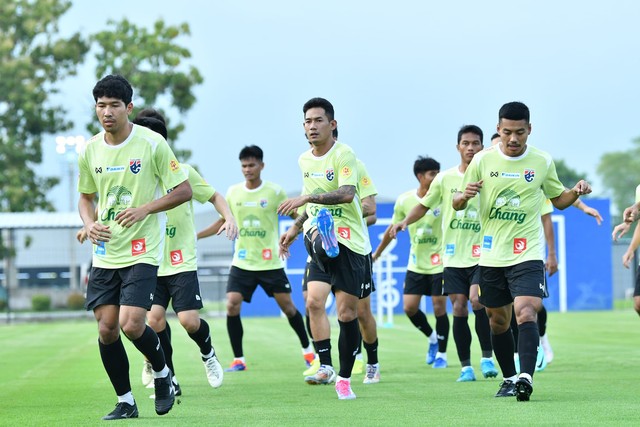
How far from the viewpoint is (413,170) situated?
1441 cm

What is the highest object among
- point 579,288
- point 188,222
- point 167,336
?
point 188,222

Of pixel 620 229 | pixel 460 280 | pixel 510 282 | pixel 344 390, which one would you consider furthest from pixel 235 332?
pixel 510 282

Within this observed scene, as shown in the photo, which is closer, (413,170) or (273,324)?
(413,170)

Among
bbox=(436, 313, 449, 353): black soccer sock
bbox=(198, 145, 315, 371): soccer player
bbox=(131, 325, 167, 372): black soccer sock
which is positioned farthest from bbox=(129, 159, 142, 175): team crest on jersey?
bbox=(436, 313, 449, 353): black soccer sock

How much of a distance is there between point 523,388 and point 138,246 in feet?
9.88

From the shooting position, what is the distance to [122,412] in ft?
28.0

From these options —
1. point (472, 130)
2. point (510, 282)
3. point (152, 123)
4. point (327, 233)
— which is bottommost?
point (510, 282)

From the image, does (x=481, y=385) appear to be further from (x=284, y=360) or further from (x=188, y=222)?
(x=284, y=360)

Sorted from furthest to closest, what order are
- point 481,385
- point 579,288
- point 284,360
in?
point 579,288
point 284,360
point 481,385

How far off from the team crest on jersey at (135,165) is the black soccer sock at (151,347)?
1.11 meters

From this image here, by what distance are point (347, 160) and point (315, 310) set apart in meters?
1.43

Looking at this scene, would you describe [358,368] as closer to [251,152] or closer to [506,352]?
[251,152]

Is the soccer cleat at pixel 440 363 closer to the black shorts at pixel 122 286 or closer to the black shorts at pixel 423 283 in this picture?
the black shorts at pixel 423 283

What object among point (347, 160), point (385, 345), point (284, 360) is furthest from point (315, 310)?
point (385, 345)
